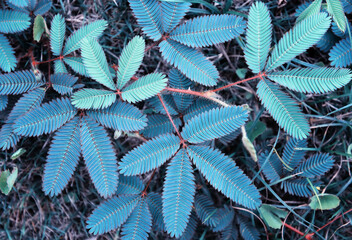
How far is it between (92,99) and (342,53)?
1736mm

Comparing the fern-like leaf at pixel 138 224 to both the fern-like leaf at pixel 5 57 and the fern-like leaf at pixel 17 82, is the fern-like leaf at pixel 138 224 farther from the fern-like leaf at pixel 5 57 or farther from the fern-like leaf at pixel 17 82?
the fern-like leaf at pixel 5 57

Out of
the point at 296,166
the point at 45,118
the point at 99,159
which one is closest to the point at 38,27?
the point at 45,118

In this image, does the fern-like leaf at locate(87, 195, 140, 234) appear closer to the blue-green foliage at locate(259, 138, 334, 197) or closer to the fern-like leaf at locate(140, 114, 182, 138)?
the fern-like leaf at locate(140, 114, 182, 138)

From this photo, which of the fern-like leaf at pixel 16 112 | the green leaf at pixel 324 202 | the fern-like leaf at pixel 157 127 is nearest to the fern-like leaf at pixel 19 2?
the fern-like leaf at pixel 16 112

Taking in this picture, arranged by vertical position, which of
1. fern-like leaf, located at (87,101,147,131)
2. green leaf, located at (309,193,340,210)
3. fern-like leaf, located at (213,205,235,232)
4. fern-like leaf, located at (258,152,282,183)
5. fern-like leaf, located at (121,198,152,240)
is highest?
fern-like leaf, located at (87,101,147,131)

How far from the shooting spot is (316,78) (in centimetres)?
169

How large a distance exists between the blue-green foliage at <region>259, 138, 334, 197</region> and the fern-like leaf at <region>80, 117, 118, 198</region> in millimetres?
1088

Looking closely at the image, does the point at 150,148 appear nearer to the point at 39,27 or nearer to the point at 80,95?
the point at 80,95

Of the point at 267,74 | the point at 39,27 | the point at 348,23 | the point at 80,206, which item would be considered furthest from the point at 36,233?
the point at 348,23

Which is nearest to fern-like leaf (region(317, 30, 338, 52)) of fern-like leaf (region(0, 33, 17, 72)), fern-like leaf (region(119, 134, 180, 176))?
fern-like leaf (region(119, 134, 180, 176))

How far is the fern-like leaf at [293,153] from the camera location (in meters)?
2.09

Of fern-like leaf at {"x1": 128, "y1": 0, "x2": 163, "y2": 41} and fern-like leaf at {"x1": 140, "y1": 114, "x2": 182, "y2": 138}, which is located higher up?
fern-like leaf at {"x1": 128, "y1": 0, "x2": 163, "y2": 41}

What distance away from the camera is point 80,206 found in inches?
90.7

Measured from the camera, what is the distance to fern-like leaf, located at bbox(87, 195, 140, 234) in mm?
1813
